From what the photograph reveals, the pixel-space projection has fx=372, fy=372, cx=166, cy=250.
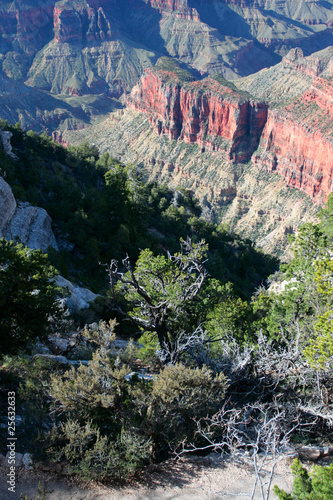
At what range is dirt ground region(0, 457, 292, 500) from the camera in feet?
37.4

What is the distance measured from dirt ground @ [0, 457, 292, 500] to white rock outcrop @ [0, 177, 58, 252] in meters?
18.2

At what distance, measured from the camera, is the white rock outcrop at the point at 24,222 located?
27.2 m

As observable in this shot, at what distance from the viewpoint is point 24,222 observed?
2995cm

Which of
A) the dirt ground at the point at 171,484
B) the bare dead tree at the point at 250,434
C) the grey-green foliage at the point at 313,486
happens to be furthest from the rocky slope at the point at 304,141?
the grey-green foliage at the point at 313,486

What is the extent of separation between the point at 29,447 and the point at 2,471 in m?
0.94

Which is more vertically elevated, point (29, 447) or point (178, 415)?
point (178, 415)

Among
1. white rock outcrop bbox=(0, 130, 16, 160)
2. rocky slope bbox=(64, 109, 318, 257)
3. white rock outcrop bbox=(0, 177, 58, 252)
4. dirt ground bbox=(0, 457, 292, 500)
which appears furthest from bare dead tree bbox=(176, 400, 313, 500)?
rocky slope bbox=(64, 109, 318, 257)

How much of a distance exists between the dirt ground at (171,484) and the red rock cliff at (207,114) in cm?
11179

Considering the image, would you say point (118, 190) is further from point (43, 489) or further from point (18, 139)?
point (43, 489)

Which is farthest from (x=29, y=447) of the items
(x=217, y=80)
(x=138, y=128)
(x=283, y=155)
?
(x=138, y=128)

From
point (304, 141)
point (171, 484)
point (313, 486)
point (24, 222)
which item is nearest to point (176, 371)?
point (171, 484)

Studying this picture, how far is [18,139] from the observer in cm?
4991

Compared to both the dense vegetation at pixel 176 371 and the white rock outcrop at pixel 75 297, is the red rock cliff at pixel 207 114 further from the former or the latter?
the dense vegetation at pixel 176 371

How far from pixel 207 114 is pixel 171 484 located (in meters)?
122
